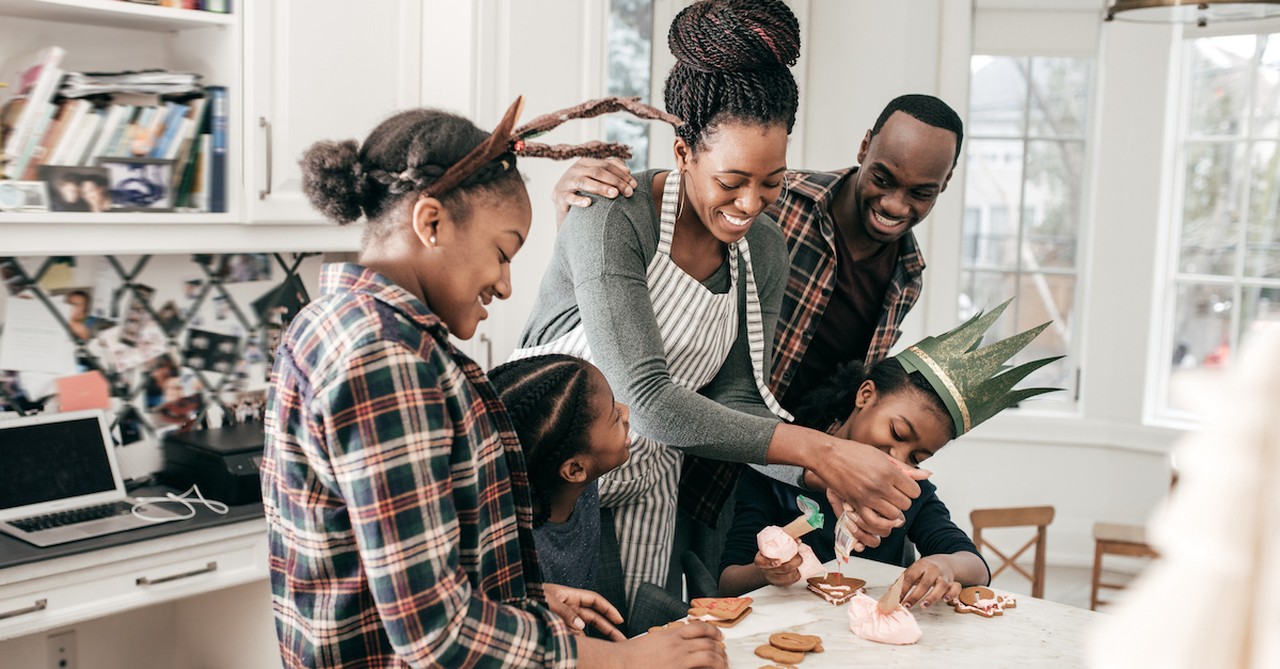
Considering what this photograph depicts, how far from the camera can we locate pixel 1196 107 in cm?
428

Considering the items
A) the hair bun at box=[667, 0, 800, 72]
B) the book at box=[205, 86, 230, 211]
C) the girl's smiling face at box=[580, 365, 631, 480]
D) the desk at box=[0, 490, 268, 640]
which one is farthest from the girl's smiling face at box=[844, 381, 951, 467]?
the book at box=[205, 86, 230, 211]

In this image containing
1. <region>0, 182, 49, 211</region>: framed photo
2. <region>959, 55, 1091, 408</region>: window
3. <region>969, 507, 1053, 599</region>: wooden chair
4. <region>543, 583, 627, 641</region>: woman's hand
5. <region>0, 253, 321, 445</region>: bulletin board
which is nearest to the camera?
<region>543, 583, 627, 641</region>: woman's hand

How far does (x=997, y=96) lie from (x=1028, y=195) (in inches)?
15.9

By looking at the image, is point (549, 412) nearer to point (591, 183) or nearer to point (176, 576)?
point (591, 183)

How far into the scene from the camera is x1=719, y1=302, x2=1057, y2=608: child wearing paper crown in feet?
5.78

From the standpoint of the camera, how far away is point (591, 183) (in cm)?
174

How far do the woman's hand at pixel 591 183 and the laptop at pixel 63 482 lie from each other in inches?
51.4

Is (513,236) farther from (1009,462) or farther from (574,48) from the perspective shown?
(1009,462)

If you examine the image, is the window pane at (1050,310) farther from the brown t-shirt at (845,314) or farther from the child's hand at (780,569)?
the child's hand at (780,569)

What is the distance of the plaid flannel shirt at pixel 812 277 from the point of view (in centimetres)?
216

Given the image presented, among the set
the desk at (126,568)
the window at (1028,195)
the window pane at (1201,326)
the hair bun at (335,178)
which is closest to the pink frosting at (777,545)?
the hair bun at (335,178)

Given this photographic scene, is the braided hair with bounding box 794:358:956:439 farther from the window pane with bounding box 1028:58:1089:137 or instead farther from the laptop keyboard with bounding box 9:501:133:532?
the window pane with bounding box 1028:58:1089:137

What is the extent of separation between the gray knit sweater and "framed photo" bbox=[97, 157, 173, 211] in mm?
1195

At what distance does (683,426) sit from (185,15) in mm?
1632
